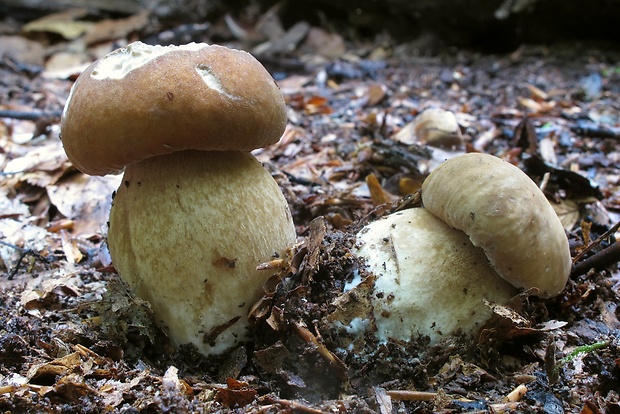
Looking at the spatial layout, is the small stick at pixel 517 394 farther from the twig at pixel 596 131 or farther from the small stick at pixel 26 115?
the small stick at pixel 26 115

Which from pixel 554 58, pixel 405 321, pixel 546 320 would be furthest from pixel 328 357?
pixel 554 58

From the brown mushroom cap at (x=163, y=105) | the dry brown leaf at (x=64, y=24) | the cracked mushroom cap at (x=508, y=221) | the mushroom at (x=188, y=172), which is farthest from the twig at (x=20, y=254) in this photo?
the dry brown leaf at (x=64, y=24)

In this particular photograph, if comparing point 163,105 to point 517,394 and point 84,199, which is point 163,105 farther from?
point 84,199

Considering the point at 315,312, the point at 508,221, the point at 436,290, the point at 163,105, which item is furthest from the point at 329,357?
the point at 163,105

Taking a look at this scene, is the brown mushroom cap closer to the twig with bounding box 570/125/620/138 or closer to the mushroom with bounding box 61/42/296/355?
the mushroom with bounding box 61/42/296/355

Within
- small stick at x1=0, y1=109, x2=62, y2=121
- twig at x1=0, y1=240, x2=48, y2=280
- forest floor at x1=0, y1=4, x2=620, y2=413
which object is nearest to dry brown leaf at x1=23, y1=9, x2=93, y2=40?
forest floor at x1=0, y1=4, x2=620, y2=413

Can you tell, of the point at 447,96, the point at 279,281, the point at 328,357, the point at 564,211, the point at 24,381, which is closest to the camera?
the point at 24,381

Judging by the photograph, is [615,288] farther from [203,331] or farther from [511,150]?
[203,331]

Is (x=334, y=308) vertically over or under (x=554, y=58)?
over
